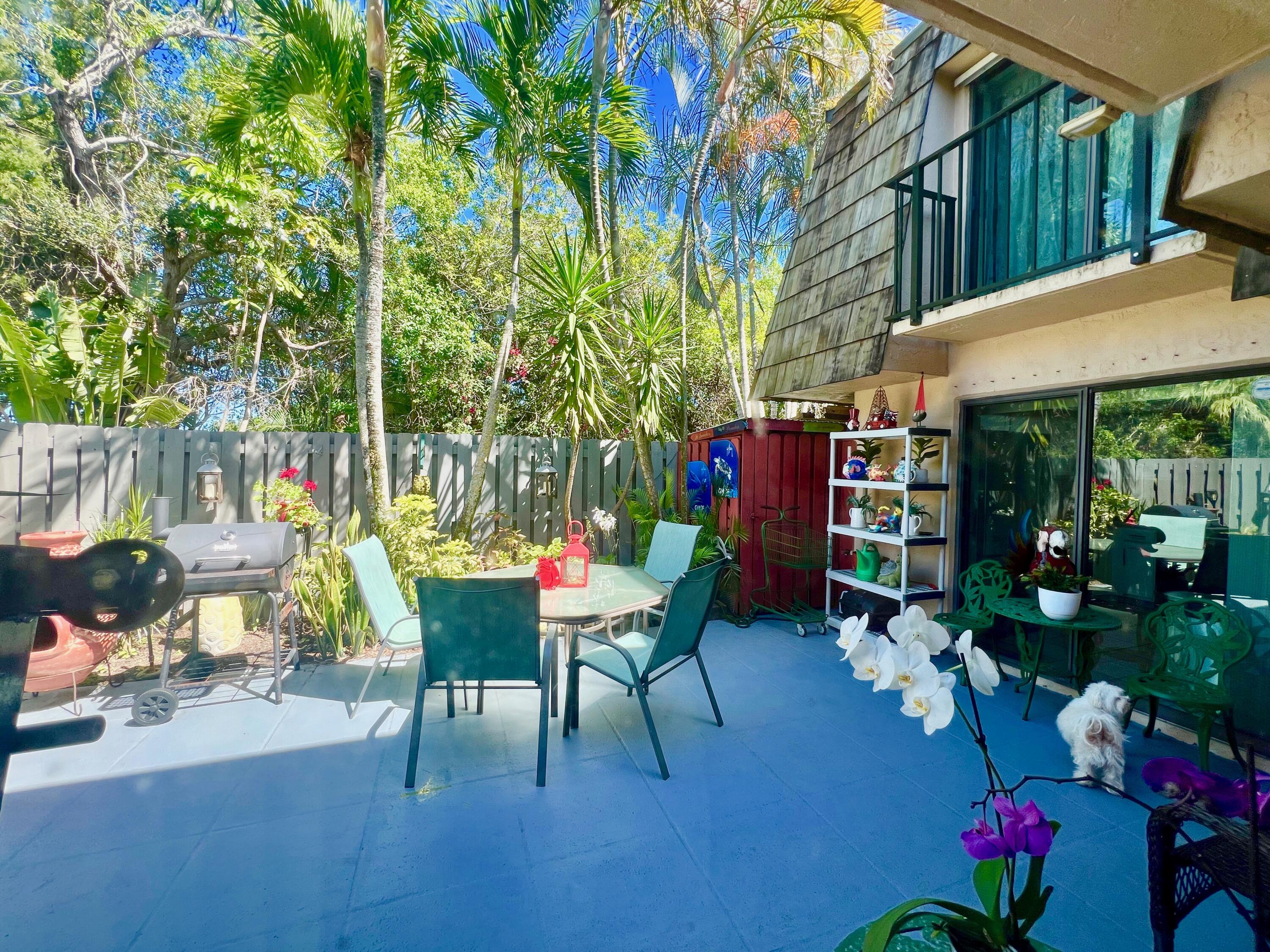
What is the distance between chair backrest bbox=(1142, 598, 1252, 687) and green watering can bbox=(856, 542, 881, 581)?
77.4 inches

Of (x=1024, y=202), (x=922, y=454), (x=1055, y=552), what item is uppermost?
(x=1024, y=202)

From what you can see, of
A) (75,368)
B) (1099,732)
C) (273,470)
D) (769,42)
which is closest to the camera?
(1099,732)

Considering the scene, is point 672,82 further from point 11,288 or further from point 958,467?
point 11,288

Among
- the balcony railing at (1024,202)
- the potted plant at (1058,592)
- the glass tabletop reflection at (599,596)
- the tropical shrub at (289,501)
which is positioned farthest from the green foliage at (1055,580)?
the tropical shrub at (289,501)

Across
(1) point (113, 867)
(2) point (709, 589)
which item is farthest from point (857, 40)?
(1) point (113, 867)

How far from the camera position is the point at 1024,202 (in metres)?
4.09

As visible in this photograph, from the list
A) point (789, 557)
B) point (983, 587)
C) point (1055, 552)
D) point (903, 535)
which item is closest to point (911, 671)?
point (1055, 552)

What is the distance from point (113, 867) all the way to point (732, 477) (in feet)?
16.1

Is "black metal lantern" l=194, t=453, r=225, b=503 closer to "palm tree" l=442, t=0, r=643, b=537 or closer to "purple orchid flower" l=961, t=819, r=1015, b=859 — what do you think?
"palm tree" l=442, t=0, r=643, b=537

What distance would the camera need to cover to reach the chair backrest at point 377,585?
3.30m

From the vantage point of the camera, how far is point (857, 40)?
5137 mm

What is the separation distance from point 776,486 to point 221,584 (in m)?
4.47

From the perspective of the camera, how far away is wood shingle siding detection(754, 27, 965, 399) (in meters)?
4.64

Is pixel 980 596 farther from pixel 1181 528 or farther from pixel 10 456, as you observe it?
pixel 10 456
